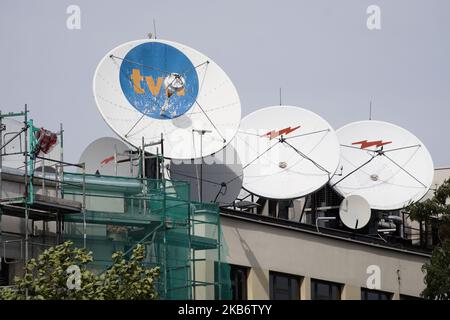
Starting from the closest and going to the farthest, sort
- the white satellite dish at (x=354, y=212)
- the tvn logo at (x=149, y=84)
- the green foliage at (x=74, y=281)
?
the green foliage at (x=74, y=281)
the tvn logo at (x=149, y=84)
the white satellite dish at (x=354, y=212)

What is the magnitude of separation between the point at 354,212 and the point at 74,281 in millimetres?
26667

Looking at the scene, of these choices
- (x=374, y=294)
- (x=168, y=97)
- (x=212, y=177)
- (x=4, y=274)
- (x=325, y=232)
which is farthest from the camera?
(x=374, y=294)

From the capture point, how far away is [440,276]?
164 ft

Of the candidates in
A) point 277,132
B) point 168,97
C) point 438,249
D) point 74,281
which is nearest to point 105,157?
point 168,97

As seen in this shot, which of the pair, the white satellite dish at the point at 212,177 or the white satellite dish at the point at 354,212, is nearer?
the white satellite dish at the point at 212,177

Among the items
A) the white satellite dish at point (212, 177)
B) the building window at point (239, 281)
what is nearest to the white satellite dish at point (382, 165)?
the white satellite dish at point (212, 177)

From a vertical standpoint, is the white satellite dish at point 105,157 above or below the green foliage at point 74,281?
above

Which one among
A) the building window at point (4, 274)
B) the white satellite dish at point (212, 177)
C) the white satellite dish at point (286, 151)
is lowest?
the building window at point (4, 274)

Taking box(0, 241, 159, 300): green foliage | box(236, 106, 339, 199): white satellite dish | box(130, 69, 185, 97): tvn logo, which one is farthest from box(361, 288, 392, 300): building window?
box(0, 241, 159, 300): green foliage

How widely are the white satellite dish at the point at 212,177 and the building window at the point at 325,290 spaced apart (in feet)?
16.0

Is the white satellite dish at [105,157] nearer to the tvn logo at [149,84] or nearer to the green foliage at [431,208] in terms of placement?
the tvn logo at [149,84]

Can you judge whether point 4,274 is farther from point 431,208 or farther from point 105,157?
point 431,208

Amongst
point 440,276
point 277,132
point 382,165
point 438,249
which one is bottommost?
point 440,276

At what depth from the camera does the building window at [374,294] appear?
197ft
